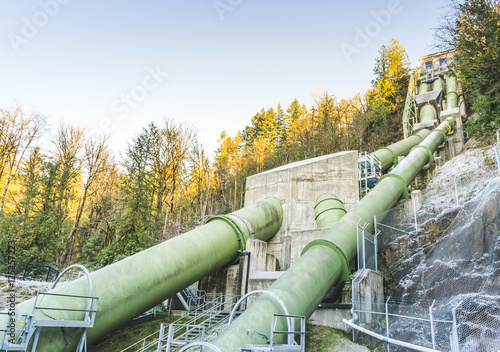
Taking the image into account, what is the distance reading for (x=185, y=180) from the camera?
31734 millimetres

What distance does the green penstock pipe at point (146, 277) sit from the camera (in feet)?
24.3

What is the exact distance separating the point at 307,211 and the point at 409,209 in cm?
445

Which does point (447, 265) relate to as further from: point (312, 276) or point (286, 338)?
point (286, 338)

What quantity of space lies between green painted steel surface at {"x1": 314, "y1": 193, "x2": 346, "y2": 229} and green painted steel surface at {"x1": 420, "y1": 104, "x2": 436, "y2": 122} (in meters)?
22.3

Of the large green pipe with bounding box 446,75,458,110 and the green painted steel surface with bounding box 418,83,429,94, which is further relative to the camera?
the green painted steel surface with bounding box 418,83,429,94

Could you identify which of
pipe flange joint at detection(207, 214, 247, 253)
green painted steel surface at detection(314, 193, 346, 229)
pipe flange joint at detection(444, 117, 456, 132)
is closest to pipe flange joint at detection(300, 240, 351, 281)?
pipe flange joint at detection(207, 214, 247, 253)

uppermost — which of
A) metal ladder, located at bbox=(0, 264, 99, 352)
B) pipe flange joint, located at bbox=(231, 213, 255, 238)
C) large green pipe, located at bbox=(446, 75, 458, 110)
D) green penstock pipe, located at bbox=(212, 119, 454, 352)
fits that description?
large green pipe, located at bbox=(446, 75, 458, 110)

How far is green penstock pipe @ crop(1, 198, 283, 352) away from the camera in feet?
24.3

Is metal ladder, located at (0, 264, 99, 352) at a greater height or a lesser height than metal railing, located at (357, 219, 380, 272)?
lesser

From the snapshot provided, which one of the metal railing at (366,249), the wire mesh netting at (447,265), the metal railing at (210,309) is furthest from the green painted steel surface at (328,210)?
the metal railing at (210,309)

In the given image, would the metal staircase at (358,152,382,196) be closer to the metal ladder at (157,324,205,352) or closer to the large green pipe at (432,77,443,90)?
the metal ladder at (157,324,205,352)

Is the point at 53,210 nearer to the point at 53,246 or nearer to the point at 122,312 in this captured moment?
the point at 53,246

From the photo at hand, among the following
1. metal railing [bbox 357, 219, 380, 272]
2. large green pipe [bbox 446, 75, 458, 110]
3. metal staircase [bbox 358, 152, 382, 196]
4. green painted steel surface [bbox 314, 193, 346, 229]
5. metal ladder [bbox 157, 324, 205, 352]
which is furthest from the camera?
large green pipe [bbox 446, 75, 458, 110]

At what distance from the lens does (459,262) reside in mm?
9438
